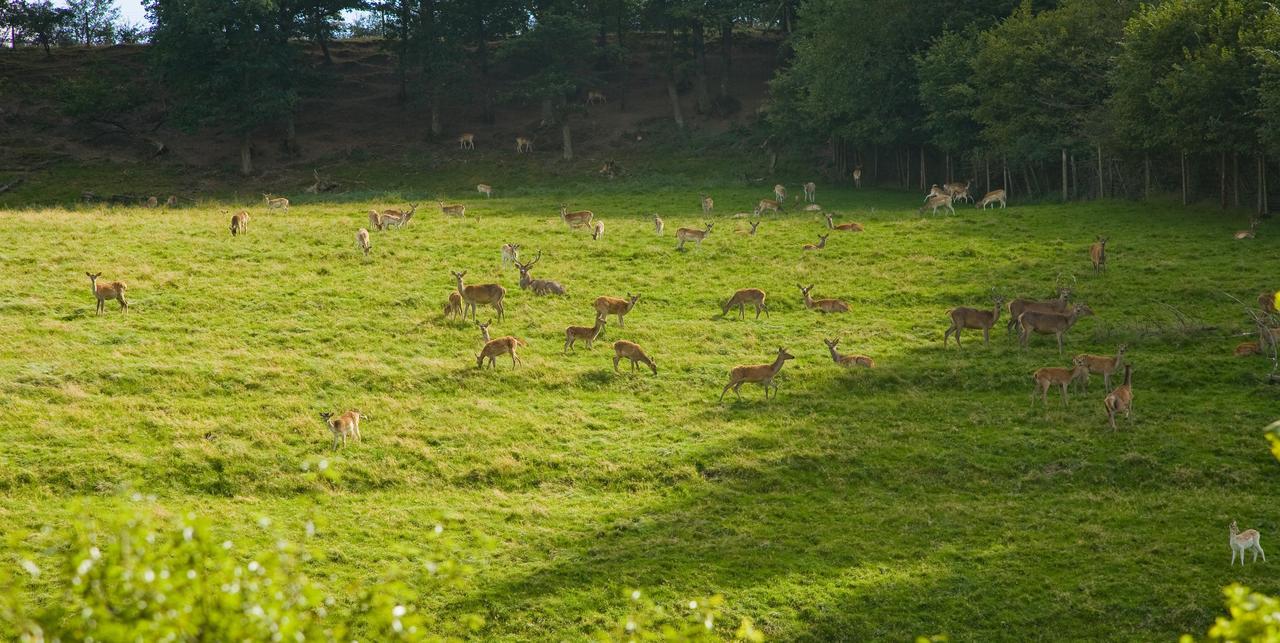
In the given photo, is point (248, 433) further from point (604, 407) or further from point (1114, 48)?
point (1114, 48)

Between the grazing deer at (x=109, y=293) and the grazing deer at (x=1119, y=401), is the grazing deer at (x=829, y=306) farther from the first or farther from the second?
the grazing deer at (x=109, y=293)

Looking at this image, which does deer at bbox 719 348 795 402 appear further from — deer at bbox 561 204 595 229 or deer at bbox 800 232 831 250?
deer at bbox 561 204 595 229

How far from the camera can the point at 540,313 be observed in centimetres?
3083

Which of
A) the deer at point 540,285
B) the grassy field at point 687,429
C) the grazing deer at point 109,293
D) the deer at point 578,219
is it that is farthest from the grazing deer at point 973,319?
the grazing deer at point 109,293

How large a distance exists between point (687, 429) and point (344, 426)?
6163 millimetres

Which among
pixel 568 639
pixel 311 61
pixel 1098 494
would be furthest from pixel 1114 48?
pixel 311 61

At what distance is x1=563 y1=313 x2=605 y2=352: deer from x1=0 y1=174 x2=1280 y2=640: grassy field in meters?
0.33

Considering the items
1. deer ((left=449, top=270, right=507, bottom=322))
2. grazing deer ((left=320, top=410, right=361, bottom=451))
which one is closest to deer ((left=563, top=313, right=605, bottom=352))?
deer ((left=449, top=270, right=507, bottom=322))

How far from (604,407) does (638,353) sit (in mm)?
2251

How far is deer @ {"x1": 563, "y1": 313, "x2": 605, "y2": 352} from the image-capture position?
2817 cm

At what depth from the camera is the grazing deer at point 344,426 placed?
22.2 metres

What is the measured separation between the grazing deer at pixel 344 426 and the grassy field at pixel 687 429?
1.12ft

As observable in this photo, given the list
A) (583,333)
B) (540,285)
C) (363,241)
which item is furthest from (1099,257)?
(363,241)

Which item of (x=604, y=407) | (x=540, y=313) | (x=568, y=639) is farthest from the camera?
(x=540, y=313)
